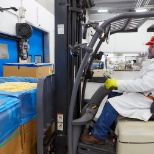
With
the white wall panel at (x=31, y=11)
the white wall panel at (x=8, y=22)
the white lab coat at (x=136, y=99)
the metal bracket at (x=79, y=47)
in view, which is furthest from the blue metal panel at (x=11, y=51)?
the white lab coat at (x=136, y=99)

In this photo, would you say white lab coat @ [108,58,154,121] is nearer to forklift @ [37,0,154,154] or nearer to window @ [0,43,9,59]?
forklift @ [37,0,154,154]

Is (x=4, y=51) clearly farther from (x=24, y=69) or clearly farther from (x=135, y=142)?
(x=135, y=142)

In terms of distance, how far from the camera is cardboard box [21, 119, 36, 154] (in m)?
1.86

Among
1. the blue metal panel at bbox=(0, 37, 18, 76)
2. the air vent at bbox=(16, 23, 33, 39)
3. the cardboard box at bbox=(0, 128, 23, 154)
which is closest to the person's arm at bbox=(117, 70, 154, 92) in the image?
the cardboard box at bbox=(0, 128, 23, 154)

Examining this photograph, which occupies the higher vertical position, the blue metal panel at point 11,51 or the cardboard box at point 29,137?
the blue metal panel at point 11,51

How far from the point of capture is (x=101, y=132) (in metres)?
2.26

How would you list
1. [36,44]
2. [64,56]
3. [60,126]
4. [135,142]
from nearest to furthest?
1. [135,142]
2. [64,56]
3. [60,126]
4. [36,44]

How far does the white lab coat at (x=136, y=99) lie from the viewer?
2.11 metres

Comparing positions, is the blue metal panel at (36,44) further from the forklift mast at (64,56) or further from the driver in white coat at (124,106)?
the driver in white coat at (124,106)

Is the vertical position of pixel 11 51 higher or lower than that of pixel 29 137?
higher

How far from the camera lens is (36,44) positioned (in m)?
6.16

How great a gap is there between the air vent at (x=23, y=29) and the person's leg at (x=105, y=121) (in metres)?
3.10

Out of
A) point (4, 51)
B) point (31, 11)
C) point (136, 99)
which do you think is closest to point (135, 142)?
point (136, 99)

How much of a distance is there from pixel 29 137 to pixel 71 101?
0.60 metres
